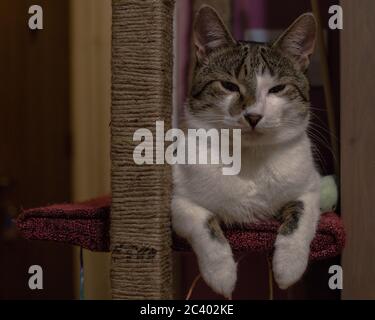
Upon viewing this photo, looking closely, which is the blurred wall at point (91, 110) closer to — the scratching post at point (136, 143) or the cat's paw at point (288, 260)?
the scratching post at point (136, 143)

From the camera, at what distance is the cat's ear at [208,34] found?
0.96 m

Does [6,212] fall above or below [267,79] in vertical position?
below

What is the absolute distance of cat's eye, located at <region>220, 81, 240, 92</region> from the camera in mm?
945

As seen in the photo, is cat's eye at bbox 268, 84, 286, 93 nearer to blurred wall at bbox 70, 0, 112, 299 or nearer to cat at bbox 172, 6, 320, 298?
cat at bbox 172, 6, 320, 298

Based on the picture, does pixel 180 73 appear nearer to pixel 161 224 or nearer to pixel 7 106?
pixel 7 106

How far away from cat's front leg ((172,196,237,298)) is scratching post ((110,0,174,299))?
5cm

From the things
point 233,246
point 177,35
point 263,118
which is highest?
point 177,35

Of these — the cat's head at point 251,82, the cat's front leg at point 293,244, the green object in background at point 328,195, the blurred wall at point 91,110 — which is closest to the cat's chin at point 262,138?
the cat's head at point 251,82

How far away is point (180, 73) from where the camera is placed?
5.25ft

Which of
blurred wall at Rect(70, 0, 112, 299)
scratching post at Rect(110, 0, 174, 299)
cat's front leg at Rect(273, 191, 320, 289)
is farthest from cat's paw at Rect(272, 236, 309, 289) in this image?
blurred wall at Rect(70, 0, 112, 299)

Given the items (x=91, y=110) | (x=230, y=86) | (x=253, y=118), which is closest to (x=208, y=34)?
(x=230, y=86)

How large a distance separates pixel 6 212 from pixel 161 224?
0.98m

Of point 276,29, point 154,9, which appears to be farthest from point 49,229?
point 276,29

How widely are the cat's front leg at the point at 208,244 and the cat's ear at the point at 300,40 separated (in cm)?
42
